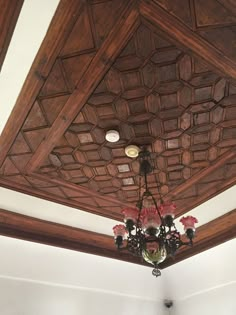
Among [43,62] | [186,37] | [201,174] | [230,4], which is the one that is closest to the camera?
[230,4]

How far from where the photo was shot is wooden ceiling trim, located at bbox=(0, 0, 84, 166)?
1.40m

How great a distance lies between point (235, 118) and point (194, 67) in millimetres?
550

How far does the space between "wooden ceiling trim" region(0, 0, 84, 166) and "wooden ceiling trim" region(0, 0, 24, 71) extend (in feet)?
0.52

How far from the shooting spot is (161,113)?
1.96 meters

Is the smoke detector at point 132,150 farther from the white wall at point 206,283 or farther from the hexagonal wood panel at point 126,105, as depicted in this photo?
the white wall at point 206,283

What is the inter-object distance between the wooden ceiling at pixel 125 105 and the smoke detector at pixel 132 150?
42 mm

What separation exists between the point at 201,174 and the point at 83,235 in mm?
1526

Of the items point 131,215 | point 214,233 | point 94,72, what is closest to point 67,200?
point 131,215

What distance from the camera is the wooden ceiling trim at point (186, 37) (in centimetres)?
140

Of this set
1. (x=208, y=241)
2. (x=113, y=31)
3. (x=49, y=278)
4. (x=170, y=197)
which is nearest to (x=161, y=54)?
(x=113, y=31)

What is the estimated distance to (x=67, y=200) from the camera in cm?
280

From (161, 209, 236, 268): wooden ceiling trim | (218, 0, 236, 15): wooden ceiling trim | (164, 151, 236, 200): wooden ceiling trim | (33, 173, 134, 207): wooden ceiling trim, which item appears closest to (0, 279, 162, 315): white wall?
(161, 209, 236, 268): wooden ceiling trim

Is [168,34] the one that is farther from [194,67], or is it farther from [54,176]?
[54,176]

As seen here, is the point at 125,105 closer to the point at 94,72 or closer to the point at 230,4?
the point at 94,72
